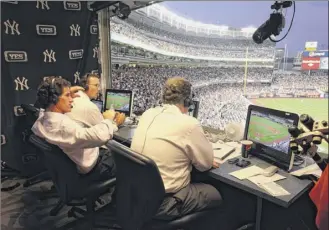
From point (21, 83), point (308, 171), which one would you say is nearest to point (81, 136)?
point (308, 171)

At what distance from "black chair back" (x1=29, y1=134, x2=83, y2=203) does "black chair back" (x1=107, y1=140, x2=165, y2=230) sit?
40 cm

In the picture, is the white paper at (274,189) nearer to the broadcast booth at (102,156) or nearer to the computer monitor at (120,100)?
the broadcast booth at (102,156)

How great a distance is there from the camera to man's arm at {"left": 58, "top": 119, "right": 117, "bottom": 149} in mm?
1729

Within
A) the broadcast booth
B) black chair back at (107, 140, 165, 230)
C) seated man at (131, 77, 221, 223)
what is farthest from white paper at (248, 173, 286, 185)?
black chair back at (107, 140, 165, 230)

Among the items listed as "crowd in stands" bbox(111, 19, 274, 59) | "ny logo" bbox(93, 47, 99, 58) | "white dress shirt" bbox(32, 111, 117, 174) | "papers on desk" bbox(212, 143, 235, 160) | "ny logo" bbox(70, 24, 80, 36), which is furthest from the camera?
"ny logo" bbox(93, 47, 99, 58)

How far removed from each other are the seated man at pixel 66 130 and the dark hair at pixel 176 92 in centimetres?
48

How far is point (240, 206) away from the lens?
2.14 meters

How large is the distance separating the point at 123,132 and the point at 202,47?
1465 mm

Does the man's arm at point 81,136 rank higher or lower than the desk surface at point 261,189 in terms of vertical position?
higher

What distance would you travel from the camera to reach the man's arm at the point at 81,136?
1.73 metres

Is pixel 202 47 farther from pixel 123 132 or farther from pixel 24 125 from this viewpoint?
pixel 24 125

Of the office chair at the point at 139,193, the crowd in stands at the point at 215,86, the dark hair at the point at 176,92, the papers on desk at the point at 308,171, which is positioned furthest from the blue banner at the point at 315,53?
the office chair at the point at 139,193

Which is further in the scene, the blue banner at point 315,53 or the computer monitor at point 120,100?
the computer monitor at point 120,100

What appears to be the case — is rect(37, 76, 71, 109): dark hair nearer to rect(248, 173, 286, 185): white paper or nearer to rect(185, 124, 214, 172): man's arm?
rect(185, 124, 214, 172): man's arm
